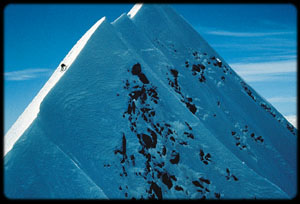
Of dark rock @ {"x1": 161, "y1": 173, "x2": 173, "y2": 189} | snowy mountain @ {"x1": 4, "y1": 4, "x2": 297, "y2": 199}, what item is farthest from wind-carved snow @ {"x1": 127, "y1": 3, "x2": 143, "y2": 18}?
dark rock @ {"x1": 161, "y1": 173, "x2": 173, "y2": 189}

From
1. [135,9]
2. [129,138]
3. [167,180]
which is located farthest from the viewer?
[135,9]

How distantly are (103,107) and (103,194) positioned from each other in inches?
263

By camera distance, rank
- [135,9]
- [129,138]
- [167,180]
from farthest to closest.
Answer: [135,9]
[129,138]
[167,180]

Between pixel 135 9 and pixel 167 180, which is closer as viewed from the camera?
pixel 167 180

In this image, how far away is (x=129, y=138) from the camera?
17312mm

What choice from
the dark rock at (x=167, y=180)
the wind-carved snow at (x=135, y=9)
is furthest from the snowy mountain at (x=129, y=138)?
the wind-carved snow at (x=135, y=9)

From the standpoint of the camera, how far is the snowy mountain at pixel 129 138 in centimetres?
1391

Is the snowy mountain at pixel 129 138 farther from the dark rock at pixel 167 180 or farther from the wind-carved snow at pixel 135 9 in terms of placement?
the wind-carved snow at pixel 135 9

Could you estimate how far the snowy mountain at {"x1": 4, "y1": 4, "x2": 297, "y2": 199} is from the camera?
13912mm

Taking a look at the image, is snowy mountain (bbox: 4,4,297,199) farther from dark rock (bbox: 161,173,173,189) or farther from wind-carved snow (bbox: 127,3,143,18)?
wind-carved snow (bbox: 127,3,143,18)

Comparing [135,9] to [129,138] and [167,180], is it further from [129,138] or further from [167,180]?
[167,180]

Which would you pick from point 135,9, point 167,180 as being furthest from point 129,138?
point 135,9

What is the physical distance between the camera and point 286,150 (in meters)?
30.8
